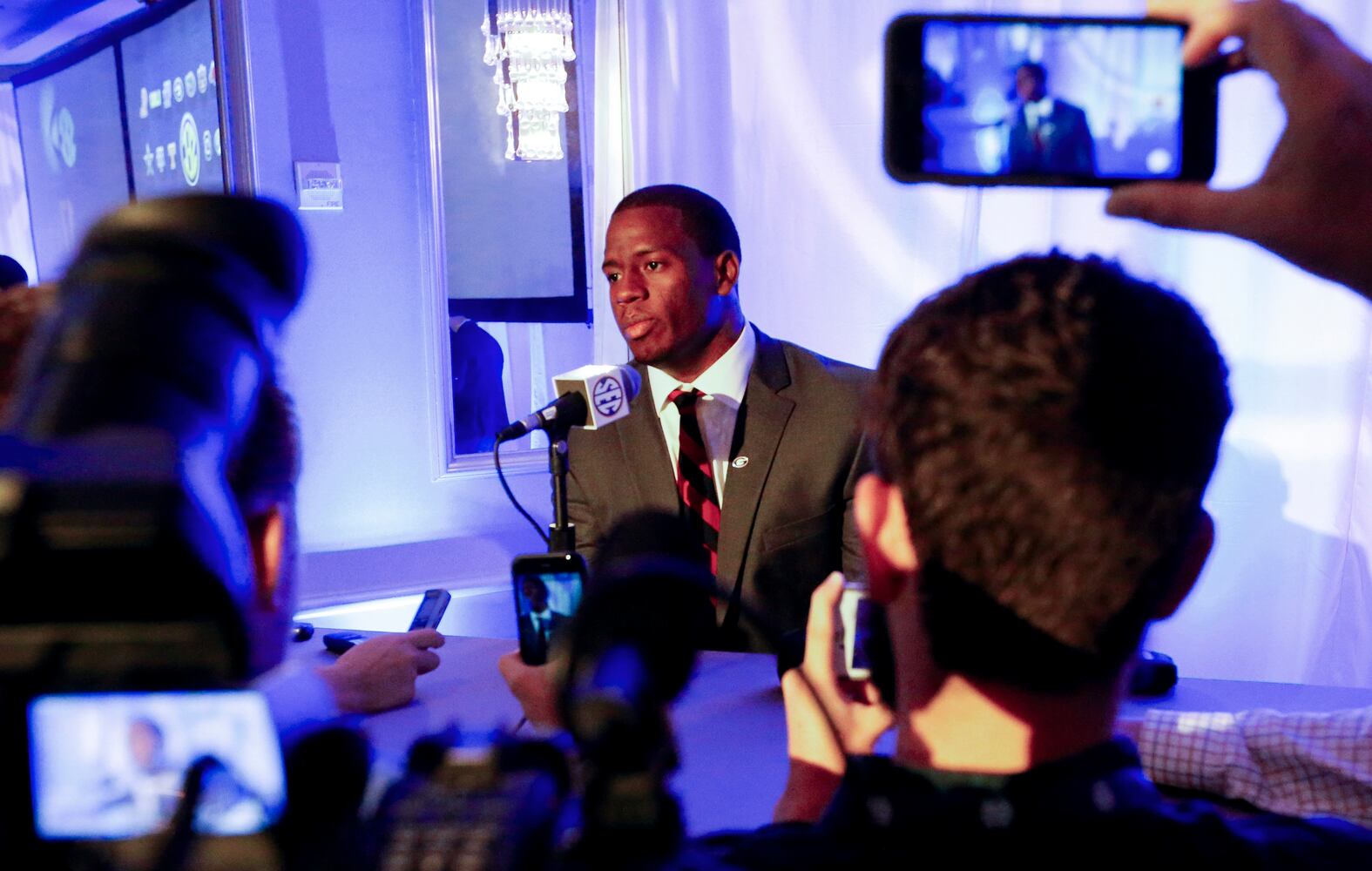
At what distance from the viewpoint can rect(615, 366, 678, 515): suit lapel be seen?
86.9 inches

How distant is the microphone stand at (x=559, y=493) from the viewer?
177 cm

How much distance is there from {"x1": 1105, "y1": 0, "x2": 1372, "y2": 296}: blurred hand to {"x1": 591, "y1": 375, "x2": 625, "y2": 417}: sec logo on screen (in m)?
1.20

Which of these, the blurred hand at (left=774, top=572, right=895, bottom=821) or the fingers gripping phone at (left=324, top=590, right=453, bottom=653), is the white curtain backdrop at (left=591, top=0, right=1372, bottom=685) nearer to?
the blurred hand at (left=774, top=572, right=895, bottom=821)

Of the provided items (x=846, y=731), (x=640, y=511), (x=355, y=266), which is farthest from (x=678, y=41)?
(x=846, y=731)

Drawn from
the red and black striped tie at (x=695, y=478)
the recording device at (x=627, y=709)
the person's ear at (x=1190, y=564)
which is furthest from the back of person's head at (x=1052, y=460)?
the red and black striped tie at (x=695, y=478)

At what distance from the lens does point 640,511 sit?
7.18 ft

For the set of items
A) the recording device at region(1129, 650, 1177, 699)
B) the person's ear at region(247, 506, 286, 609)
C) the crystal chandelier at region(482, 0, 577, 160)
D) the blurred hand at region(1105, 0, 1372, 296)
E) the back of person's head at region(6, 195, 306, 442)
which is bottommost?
the recording device at region(1129, 650, 1177, 699)

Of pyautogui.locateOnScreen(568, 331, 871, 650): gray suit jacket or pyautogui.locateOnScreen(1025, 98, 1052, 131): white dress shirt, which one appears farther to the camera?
pyautogui.locateOnScreen(568, 331, 871, 650): gray suit jacket

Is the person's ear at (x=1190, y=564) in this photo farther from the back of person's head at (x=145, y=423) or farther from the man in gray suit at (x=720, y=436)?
the man in gray suit at (x=720, y=436)

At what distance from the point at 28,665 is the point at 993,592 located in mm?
585

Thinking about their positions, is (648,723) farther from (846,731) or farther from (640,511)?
(640,511)

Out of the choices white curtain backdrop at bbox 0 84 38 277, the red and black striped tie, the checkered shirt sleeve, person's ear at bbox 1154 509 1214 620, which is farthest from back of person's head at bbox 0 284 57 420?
white curtain backdrop at bbox 0 84 38 277

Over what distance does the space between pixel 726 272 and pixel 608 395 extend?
32.4 inches

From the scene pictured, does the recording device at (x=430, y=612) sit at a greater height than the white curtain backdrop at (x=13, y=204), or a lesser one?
lesser
